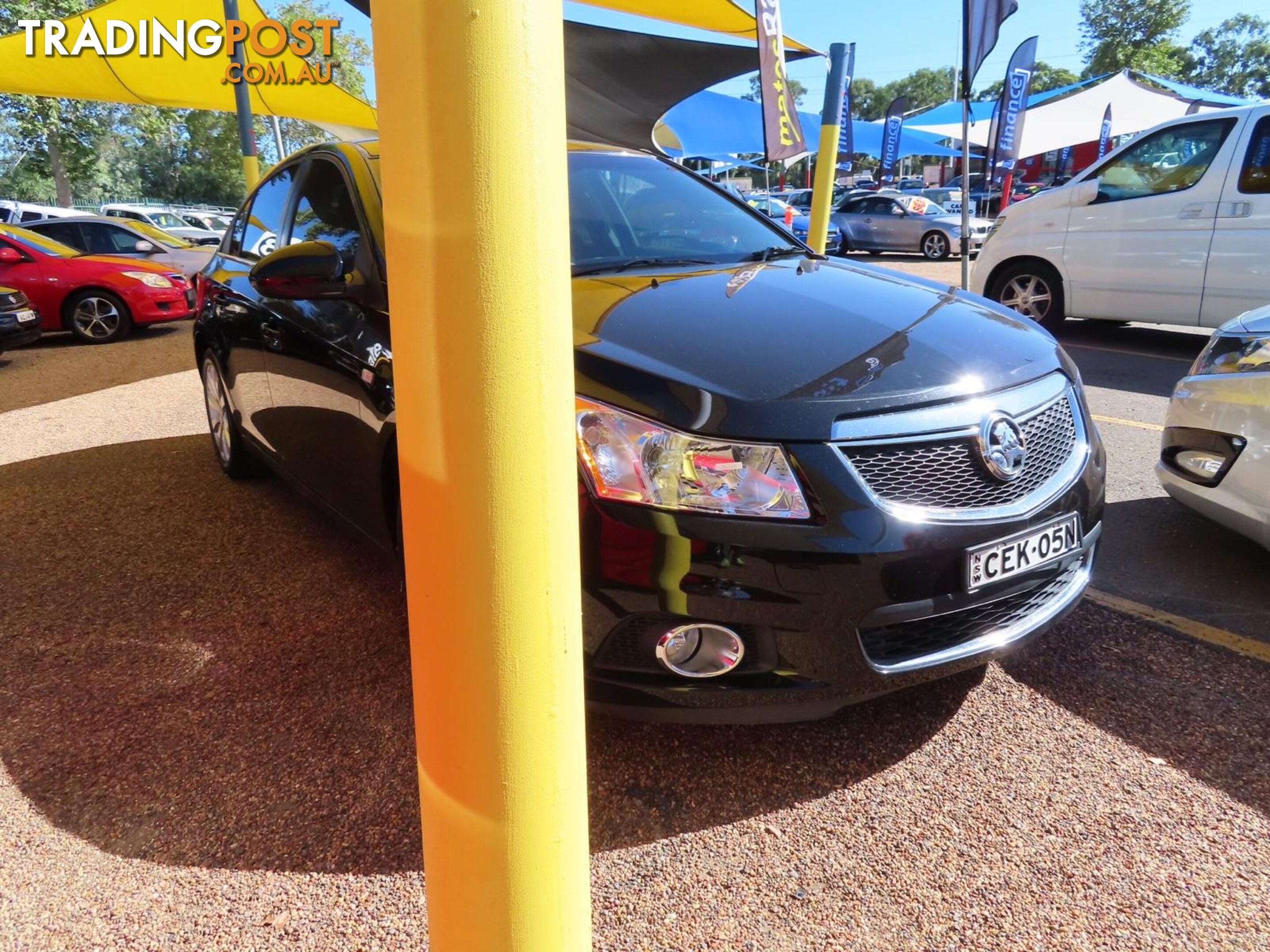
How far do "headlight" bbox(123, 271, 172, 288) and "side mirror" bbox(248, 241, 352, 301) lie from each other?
9055 mm

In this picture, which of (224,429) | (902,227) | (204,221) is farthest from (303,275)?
(204,221)

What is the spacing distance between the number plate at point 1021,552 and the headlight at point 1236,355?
126 cm

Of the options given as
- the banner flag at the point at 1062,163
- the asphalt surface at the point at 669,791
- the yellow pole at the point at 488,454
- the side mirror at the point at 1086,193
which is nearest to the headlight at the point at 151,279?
the asphalt surface at the point at 669,791

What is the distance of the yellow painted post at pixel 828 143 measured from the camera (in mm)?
7945

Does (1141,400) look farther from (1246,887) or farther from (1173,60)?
(1173,60)

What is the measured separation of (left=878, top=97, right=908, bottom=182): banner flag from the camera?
28.4m

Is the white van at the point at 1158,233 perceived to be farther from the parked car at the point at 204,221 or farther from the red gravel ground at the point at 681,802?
the parked car at the point at 204,221

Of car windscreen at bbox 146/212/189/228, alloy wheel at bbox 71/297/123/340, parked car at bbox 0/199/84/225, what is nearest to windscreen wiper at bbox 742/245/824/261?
alloy wheel at bbox 71/297/123/340

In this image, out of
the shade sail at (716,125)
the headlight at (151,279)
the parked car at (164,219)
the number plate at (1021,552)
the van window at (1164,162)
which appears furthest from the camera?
the parked car at (164,219)

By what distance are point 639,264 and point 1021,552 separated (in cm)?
151

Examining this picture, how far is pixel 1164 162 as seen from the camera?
22.6 feet

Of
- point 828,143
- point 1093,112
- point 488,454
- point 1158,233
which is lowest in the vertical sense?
point 1158,233

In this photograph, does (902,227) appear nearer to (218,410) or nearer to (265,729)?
(218,410)

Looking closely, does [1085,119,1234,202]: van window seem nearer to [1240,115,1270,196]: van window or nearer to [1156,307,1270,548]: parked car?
[1240,115,1270,196]: van window
